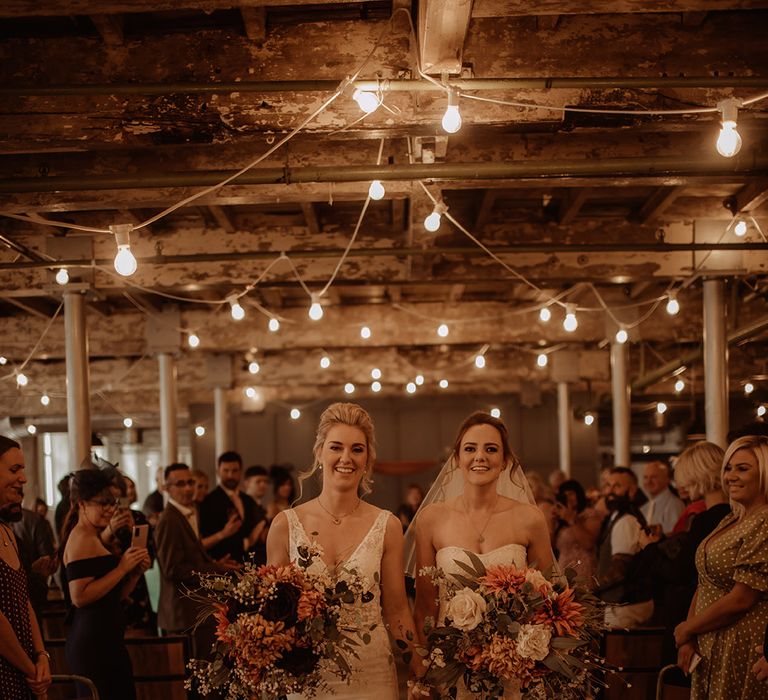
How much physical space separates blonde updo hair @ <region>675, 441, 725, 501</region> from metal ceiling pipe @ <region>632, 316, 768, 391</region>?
4.21 m

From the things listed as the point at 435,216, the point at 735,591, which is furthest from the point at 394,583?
the point at 435,216

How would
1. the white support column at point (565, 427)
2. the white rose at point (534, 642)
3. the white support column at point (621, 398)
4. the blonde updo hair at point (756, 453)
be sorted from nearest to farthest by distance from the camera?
the white rose at point (534, 642) → the blonde updo hair at point (756, 453) → the white support column at point (621, 398) → the white support column at point (565, 427)

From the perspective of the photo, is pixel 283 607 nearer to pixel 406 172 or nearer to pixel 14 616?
pixel 14 616

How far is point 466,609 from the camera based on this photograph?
3.02 m

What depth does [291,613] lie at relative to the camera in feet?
9.75

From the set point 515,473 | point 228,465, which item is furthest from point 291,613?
point 228,465

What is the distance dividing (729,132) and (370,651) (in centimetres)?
262

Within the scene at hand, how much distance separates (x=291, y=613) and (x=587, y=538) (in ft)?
14.0

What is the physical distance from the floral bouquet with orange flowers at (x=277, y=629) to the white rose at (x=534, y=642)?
499 mm

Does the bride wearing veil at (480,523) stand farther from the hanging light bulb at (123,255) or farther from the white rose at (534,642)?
the hanging light bulb at (123,255)

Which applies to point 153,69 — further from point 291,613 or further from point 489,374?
point 489,374

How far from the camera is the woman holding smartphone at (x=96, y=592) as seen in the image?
4348 mm

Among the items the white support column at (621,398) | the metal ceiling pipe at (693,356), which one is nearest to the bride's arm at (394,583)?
the metal ceiling pipe at (693,356)

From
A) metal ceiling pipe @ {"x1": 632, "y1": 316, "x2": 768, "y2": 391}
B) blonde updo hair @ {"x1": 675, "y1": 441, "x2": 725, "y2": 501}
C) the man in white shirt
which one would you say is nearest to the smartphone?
blonde updo hair @ {"x1": 675, "y1": 441, "x2": 725, "y2": 501}
